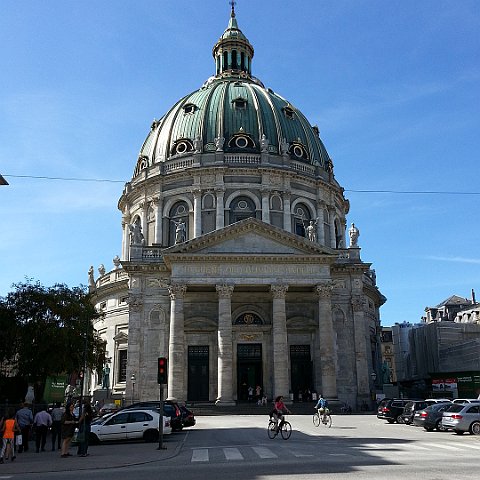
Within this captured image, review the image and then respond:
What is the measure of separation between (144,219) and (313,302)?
20899 millimetres

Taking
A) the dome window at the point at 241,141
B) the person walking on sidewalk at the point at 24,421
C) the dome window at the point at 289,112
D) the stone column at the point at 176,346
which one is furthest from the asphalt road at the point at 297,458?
the dome window at the point at 289,112

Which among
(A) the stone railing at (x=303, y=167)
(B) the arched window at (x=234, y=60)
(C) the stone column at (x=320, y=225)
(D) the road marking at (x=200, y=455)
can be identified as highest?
(B) the arched window at (x=234, y=60)

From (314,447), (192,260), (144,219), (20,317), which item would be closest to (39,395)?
(20,317)

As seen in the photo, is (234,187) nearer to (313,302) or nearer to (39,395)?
(313,302)

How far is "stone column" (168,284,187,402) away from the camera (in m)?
43.6

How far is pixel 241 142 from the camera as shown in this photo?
61.0 m

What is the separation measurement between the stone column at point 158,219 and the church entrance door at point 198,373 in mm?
13546

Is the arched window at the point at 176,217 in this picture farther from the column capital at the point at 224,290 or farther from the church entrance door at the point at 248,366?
the church entrance door at the point at 248,366

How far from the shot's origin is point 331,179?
64812mm

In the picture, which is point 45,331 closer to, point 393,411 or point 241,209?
point 393,411

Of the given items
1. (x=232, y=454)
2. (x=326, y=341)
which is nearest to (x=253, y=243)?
(x=326, y=341)

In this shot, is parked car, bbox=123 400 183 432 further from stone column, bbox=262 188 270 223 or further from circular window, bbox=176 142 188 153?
circular window, bbox=176 142 188 153

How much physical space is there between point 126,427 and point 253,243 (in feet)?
82.1

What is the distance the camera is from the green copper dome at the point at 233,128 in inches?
2404
